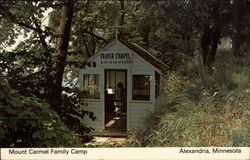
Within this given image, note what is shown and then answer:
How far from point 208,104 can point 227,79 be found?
1653 millimetres

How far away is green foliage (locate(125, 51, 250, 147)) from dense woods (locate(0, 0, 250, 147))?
1cm

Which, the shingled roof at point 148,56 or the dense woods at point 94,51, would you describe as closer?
the dense woods at point 94,51

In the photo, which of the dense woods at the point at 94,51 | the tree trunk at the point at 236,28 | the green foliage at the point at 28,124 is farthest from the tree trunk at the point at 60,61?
the tree trunk at the point at 236,28

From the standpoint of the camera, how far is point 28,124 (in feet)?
8.41

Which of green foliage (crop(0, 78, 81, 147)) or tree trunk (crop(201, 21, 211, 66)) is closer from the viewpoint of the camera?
green foliage (crop(0, 78, 81, 147))

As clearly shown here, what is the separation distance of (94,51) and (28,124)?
7.81 ft

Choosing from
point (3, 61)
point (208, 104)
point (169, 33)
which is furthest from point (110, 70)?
point (3, 61)

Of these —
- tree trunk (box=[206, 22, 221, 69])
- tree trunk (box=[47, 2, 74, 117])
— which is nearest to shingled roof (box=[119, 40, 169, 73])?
tree trunk (box=[206, 22, 221, 69])

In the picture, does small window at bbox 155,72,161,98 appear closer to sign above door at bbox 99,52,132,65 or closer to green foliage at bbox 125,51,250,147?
green foliage at bbox 125,51,250,147

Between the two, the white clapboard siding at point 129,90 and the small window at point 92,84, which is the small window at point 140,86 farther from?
the small window at point 92,84

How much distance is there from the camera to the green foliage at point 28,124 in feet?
7.77

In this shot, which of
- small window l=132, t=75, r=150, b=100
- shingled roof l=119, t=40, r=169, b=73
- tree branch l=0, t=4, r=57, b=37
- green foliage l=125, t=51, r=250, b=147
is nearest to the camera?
tree branch l=0, t=4, r=57, b=37

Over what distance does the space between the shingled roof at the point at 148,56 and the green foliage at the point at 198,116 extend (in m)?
0.27

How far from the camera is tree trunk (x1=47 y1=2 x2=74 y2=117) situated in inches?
140
